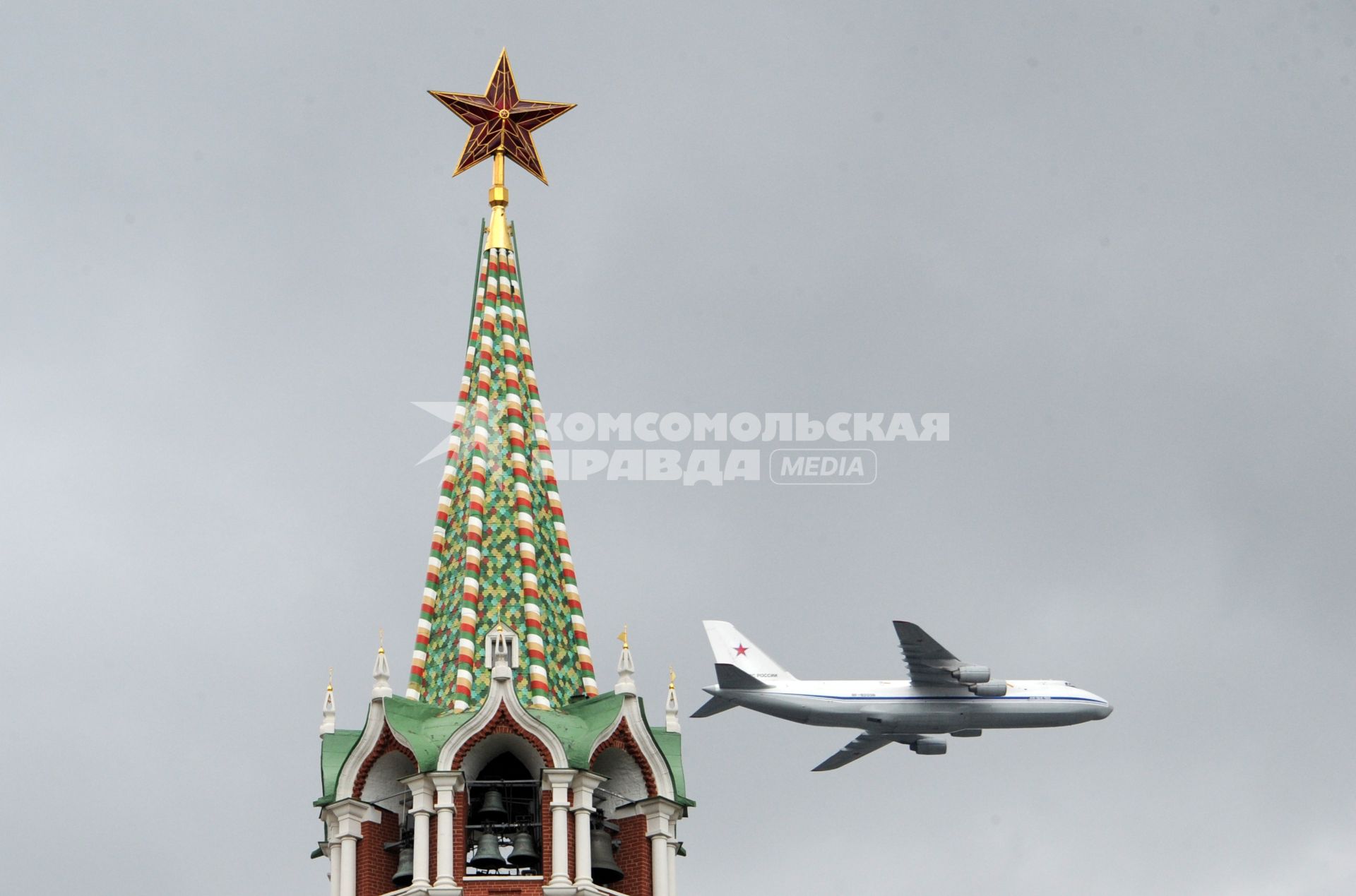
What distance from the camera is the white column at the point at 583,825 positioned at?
224 feet

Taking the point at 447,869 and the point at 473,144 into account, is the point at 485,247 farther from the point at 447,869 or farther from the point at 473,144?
the point at 447,869

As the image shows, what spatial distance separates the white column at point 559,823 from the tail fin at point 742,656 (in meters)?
29.4

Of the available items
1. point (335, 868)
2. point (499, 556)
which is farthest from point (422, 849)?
point (499, 556)

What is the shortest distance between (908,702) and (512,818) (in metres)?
32.5

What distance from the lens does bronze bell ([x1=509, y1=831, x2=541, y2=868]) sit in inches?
2721

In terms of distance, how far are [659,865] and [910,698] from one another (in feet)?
103

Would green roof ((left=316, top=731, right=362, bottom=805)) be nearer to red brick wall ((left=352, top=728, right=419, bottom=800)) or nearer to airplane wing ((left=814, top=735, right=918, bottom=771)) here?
red brick wall ((left=352, top=728, right=419, bottom=800))

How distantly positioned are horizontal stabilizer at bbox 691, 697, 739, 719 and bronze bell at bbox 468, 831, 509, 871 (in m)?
29.2

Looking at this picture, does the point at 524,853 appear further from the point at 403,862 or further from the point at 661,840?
the point at 661,840

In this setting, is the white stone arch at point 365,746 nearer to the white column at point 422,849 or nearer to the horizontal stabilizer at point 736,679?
the white column at point 422,849

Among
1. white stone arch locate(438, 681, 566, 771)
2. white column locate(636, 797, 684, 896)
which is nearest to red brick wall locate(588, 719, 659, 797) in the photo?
white column locate(636, 797, 684, 896)

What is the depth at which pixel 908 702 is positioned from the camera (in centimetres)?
10075

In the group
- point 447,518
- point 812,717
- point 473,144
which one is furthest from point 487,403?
Answer: point 812,717

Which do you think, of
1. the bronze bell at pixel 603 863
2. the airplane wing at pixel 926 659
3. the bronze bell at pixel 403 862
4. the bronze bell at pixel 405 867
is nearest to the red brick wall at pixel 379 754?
the bronze bell at pixel 403 862
